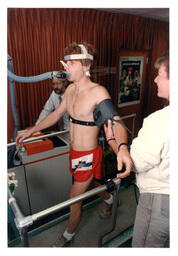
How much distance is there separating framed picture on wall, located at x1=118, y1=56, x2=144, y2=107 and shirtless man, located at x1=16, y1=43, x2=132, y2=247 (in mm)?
→ 2430

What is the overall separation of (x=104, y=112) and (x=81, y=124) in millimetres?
250

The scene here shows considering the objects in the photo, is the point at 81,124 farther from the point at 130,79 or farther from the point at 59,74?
the point at 130,79

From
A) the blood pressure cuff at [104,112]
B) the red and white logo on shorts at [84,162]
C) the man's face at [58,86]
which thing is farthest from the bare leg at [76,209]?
the man's face at [58,86]

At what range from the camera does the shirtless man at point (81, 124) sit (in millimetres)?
Answer: 1371

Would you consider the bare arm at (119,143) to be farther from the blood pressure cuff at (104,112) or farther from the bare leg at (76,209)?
the bare leg at (76,209)

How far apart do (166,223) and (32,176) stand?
53.7 inches

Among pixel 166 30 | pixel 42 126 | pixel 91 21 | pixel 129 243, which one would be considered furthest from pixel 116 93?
pixel 129 243

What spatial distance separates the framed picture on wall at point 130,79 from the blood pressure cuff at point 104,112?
2.63 m

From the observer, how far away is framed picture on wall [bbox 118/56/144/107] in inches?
148

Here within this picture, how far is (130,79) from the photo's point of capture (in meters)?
4.00

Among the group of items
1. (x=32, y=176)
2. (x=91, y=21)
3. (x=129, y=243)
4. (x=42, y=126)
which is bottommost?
(x=129, y=243)
